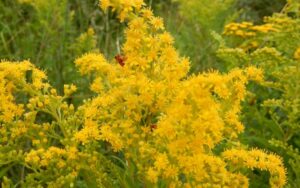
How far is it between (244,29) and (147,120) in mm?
2488

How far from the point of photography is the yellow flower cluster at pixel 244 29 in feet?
14.3

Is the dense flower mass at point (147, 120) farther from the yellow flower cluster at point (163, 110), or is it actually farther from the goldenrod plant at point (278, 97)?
the goldenrod plant at point (278, 97)

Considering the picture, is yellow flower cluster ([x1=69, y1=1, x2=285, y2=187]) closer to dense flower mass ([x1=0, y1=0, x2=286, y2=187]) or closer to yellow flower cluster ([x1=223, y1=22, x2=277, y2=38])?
dense flower mass ([x1=0, y1=0, x2=286, y2=187])

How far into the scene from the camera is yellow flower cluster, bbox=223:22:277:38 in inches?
171

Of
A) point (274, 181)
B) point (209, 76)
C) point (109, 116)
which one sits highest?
point (209, 76)

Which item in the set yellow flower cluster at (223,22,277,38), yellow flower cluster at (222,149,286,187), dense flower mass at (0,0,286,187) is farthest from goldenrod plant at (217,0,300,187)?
dense flower mass at (0,0,286,187)

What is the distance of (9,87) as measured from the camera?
2.48 m

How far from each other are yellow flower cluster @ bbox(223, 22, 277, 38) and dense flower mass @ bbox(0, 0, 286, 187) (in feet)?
6.30

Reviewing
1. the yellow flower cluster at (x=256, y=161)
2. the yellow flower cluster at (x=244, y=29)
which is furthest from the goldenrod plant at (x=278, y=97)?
the yellow flower cluster at (x=256, y=161)

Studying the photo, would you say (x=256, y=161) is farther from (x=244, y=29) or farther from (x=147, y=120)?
(x=244, y=29)

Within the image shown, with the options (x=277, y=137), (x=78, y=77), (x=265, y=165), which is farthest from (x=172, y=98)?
(x=78, y=77)

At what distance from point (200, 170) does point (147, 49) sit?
0.53 metres

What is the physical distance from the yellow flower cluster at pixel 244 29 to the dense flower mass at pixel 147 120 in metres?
1.92

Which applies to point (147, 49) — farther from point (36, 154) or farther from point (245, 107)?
point (245, 107)
